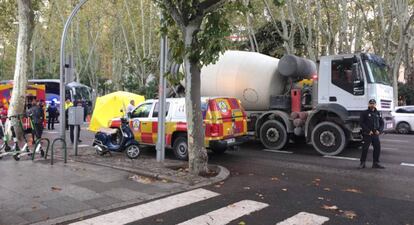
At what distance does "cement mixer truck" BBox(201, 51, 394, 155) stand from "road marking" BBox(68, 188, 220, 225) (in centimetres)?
615

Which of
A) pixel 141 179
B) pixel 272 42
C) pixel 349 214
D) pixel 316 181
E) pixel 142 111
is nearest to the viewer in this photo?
pixel 349 214

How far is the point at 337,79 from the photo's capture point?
43.0 ft

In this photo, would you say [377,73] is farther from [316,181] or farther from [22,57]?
[22,57]

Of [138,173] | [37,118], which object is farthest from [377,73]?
[37,118]

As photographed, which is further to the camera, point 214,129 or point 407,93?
point 407,93

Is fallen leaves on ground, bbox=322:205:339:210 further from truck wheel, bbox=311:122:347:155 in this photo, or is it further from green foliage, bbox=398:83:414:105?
green foliage, bbox=398:83:414:105

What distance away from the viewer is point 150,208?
708 centimetres

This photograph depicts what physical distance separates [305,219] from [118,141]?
7.52 m

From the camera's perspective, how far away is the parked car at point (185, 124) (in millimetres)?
11781

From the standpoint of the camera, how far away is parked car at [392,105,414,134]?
69.4ft

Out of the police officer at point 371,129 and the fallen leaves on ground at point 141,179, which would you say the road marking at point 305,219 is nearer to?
the fallen leaves on ground at point 141,179

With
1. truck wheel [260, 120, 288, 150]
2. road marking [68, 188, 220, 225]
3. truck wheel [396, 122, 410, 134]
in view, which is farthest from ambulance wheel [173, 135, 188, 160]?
truck wheel [396, 122, 410, 134]

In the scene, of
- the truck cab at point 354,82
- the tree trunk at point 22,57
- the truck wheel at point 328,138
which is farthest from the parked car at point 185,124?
the tree trunk at point 22,57

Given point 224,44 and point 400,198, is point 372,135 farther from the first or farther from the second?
point 224,44
